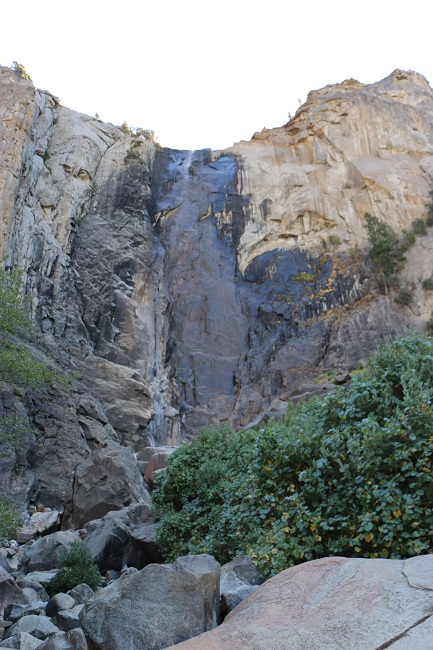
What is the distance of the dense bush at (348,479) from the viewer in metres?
6.89

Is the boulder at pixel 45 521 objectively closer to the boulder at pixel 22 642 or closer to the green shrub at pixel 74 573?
the green shrub at pixel 74 573

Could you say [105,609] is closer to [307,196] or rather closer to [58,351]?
[58,351]

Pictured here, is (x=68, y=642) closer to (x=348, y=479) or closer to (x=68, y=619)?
(x=68, y=619)

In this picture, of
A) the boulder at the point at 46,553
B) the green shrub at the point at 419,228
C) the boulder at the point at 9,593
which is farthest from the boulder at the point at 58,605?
the green shrub at the point at 419,228

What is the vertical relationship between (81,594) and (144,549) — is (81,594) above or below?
above

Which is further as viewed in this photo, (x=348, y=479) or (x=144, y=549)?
(x=144, y=549)

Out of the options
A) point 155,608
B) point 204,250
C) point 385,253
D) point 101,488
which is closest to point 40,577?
point 155,608

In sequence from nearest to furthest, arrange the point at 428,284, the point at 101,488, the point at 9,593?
the point at 9,593 → the point at 101,488 → the point at 428,284

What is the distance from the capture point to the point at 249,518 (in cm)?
888

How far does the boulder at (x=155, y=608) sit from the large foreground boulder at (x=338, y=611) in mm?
947

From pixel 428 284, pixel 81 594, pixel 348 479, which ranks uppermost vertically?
pixel 428 284

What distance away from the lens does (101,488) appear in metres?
17.3

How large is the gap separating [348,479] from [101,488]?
11.3 meters

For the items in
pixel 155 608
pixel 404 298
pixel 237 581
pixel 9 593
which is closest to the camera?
pixel 155 608
